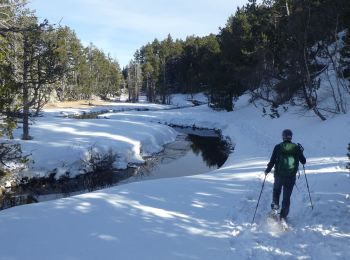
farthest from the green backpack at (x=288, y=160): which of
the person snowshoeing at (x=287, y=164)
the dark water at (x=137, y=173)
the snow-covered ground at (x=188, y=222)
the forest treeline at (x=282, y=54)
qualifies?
the forest treeline at (x=282, y=54)

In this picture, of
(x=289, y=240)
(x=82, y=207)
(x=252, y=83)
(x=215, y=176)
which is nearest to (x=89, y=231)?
(x=82, y=207)

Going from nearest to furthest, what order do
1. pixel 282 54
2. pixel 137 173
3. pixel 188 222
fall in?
pixel 188 222, pixel 137 173, pixel 282 54

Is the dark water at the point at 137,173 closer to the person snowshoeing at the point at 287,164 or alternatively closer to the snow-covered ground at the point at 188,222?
the snow-covered ground at the point at 188,222

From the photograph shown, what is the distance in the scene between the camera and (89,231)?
749cm

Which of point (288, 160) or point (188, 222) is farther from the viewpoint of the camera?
point (288, 160)

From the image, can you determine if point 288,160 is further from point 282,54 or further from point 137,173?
point 282,54

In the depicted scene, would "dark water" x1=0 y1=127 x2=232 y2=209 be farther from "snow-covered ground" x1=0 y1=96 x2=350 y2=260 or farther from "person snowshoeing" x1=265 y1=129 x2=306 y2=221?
"person snowshoeing" x1=265 y1=129 x2=306 y2=221

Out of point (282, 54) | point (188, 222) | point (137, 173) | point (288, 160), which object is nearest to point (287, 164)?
point (288, 160)

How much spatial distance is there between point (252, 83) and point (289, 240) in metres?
30.3

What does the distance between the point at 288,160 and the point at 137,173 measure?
1242 centimetres

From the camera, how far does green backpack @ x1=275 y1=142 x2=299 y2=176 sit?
8430 millimetres

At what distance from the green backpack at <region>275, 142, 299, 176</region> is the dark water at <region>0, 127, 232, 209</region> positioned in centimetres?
1020

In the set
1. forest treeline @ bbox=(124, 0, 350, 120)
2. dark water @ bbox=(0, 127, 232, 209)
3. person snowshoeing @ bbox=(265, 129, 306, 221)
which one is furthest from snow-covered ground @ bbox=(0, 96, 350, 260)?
forest treeline @ bbox=(124, 0, 350, 120)

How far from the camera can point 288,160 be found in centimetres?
843
